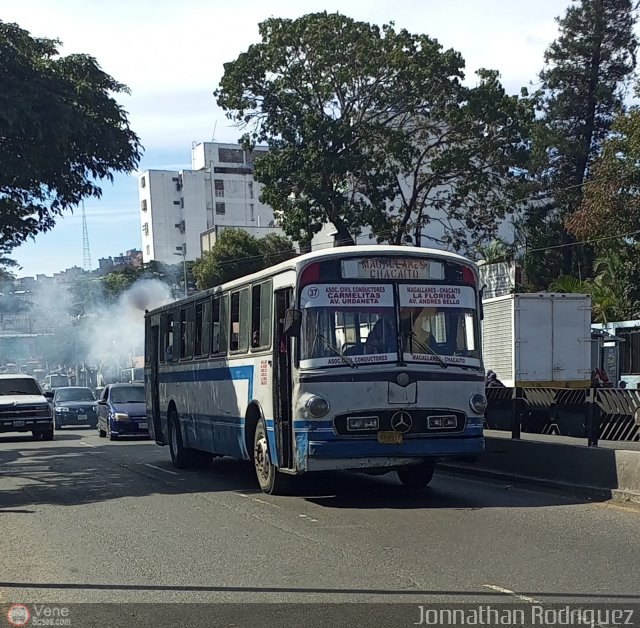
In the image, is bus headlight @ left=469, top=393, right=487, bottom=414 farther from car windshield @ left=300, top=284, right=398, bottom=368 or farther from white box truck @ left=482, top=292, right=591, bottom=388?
white box truck @ left=482, top=292, right=591, bottom=388

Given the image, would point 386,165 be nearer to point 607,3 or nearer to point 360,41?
point 360,41

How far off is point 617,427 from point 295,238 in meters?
28.5

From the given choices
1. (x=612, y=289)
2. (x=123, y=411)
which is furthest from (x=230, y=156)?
(x=123, y=411)

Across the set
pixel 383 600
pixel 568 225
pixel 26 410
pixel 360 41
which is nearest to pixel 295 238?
pixel 360 41

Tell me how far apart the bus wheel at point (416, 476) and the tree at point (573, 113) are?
115 feet

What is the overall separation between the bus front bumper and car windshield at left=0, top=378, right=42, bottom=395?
66.9ft

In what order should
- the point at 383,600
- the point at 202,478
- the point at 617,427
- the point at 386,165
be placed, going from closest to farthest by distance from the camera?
the point at 383,600 → the point at 617,427 → the point at 202,478 → the point at 386,165

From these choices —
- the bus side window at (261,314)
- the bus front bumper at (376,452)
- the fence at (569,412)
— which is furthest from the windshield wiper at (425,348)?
the fence at (569,412)

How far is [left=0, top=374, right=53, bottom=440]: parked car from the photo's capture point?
29.0 m

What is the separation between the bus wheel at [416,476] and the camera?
13.7 m

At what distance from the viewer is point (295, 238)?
42.7 meters

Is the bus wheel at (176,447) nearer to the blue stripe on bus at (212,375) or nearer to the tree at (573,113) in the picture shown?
the blue stripe on bus at (212,375)

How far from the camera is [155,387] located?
20.7m

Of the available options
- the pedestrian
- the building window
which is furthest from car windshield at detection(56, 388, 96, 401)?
the building window
